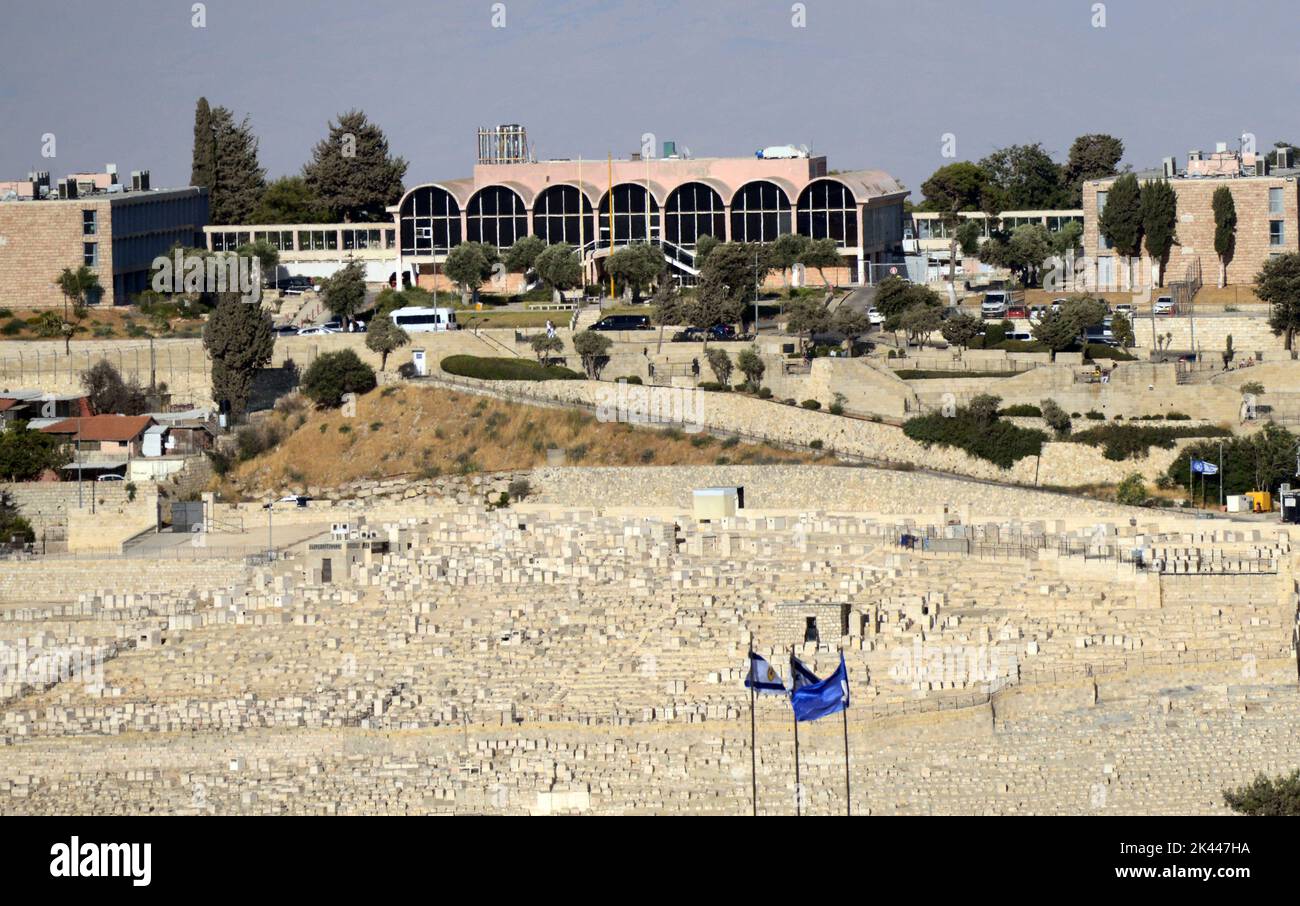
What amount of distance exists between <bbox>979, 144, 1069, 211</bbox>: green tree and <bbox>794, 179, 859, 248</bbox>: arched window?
10.4 m

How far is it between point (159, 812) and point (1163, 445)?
22289mm

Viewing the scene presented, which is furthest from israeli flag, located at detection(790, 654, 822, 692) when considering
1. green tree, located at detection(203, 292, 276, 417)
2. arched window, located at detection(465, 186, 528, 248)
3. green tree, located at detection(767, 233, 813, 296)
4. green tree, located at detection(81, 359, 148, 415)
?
arched window, located at detection(465, 186, 528, 248)

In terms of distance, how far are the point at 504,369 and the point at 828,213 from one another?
1800 centimetres

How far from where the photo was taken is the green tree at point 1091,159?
298 ft

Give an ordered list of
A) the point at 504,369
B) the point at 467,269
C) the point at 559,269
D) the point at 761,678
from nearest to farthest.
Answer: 1. the point at 761,678
2. the point at 504,369
3. the point at 559,269
4. the point at 467,269

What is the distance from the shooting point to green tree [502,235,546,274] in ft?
243

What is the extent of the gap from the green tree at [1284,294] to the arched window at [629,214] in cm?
2051

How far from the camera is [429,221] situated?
7800 centimetres

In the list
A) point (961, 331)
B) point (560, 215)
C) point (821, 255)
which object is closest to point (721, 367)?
point (961, 331)

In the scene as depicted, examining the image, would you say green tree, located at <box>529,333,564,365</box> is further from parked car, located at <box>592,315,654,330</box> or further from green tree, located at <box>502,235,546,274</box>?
green tree, located at <box>502,235,546,274</box>

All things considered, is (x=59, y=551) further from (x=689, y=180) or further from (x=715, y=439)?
(x=689, y=180)

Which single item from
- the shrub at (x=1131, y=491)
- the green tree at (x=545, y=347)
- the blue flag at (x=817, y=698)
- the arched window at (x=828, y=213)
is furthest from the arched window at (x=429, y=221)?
the blue flag at (x=817, y=698)

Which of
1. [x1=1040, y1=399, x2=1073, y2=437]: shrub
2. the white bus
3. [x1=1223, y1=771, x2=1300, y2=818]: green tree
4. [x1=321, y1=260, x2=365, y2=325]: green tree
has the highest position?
[x1=321, y1=260, x2=365, y2=325]: green tree

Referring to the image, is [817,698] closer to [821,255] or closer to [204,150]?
[821,255]
